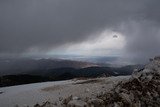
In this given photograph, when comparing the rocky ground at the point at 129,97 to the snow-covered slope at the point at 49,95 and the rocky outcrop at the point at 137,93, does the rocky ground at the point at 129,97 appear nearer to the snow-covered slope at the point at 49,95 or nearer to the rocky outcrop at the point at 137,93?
the rocky outcrop at the point at 137,93

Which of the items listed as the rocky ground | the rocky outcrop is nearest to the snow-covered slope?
the rocky ground

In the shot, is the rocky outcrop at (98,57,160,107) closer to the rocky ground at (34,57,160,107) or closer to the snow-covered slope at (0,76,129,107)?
the rocky ground at (34,57,160,107)

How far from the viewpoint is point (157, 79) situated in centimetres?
3334

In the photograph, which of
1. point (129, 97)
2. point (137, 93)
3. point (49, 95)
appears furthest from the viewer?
point (49, 95)

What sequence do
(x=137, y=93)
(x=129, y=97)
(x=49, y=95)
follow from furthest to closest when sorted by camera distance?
1. (x=49, y=95)
2. (x=137, y=93)
3. (x=129, y=97)

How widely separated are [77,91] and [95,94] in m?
3.65

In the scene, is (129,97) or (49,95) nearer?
(129,97)

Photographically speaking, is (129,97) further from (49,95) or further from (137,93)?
(49,95)

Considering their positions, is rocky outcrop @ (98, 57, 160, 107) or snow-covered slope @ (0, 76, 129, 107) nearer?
rocky outcrop @ (98, 57, 160, 107)

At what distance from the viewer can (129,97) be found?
2848cm

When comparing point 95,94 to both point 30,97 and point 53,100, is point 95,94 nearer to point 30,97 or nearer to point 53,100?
point 53,100

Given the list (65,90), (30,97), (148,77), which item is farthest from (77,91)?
(148,77)

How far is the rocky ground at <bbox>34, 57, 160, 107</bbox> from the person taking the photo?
27641 millimetres

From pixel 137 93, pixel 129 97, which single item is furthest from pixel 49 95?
pixel 137 93
